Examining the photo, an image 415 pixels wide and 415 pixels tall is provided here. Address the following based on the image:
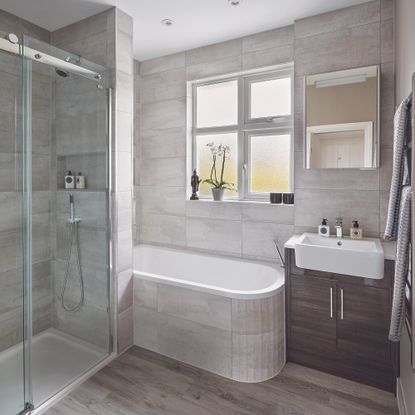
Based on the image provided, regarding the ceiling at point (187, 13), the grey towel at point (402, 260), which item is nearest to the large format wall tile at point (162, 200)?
the ceiling at point (187, 13)

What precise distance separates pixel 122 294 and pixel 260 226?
1357 millimetres

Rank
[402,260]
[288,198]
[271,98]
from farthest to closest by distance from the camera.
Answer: [271,98] < [288,198] < [402,260]

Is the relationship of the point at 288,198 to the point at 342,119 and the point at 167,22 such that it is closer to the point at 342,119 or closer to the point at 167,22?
the point at 342,119

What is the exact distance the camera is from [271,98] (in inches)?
117

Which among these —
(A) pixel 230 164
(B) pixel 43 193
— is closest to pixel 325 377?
(A) pixel 230 164

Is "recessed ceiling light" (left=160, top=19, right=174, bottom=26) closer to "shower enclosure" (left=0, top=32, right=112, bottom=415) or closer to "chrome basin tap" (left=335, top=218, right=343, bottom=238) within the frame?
"shower enclosure" (left=0, top=32, right=112, bottom=415)

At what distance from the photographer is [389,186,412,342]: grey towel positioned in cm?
137

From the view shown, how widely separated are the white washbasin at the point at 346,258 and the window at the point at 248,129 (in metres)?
0.89

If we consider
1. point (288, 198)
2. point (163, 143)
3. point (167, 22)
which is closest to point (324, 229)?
point (288, 198)

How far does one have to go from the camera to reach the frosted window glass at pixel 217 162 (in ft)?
10.4

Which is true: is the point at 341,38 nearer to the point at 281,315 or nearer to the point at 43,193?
the point at 281,315

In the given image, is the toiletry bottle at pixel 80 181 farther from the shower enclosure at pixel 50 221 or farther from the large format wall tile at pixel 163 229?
the large format wall tile at pixel 163 229

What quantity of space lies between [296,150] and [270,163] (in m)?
0.40

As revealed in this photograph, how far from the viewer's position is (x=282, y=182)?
2936 millimetres
